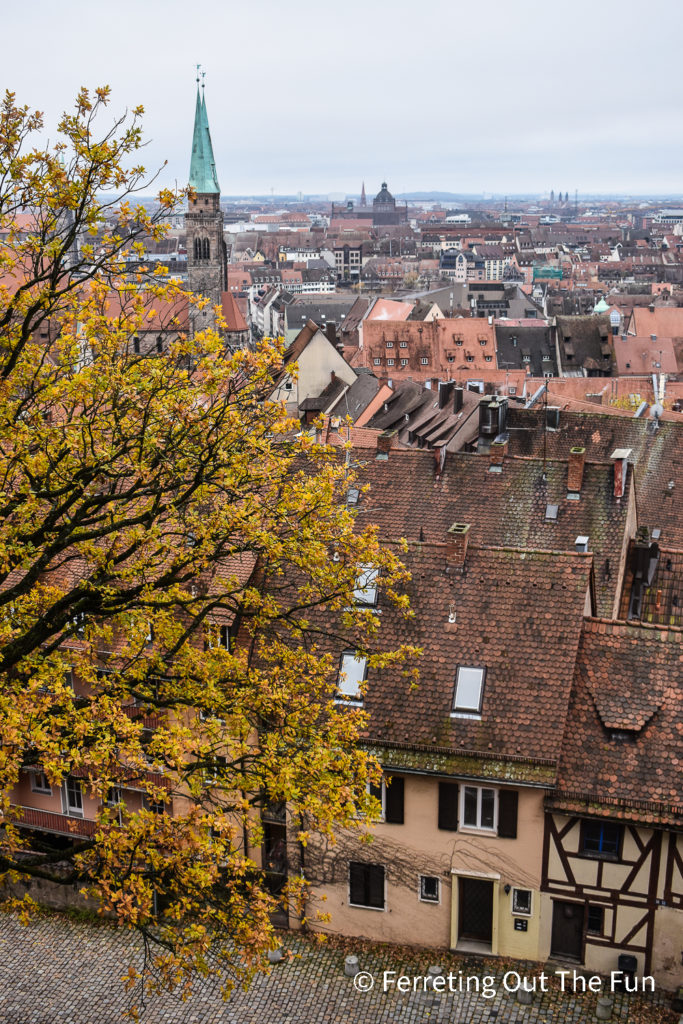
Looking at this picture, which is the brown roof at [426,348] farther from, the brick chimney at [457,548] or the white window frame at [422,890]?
the white window frame at [422,890]

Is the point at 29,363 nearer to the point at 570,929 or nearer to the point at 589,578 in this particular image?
the point at 589,578

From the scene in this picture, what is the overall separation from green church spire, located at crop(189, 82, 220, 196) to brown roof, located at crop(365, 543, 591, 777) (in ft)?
326

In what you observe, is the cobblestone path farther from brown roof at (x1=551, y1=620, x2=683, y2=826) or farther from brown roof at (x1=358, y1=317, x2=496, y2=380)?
brown roof at (x1=358, y1=317, x2=496, y2=380)

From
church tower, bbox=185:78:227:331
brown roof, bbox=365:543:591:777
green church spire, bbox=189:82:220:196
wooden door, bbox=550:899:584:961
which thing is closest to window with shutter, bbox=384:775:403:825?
brown roof, bbox=365:543:591:777

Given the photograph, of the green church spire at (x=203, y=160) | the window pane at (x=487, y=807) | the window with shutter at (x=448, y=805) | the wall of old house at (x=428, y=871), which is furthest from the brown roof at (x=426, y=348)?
the window pane at (x=487, y=807)

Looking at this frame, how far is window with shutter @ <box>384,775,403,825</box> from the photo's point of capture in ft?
81.5

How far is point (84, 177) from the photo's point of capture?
690 inches

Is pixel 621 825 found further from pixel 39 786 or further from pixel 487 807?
pixel 39 786

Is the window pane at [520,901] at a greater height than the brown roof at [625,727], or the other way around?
the brown roof at [625,727]

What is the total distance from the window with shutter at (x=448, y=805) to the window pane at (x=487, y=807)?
0.60 metres

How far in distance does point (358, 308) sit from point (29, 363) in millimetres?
122907

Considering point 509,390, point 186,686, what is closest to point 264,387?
point 186,686

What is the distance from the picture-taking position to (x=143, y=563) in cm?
1902

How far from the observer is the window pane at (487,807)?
24250mm
